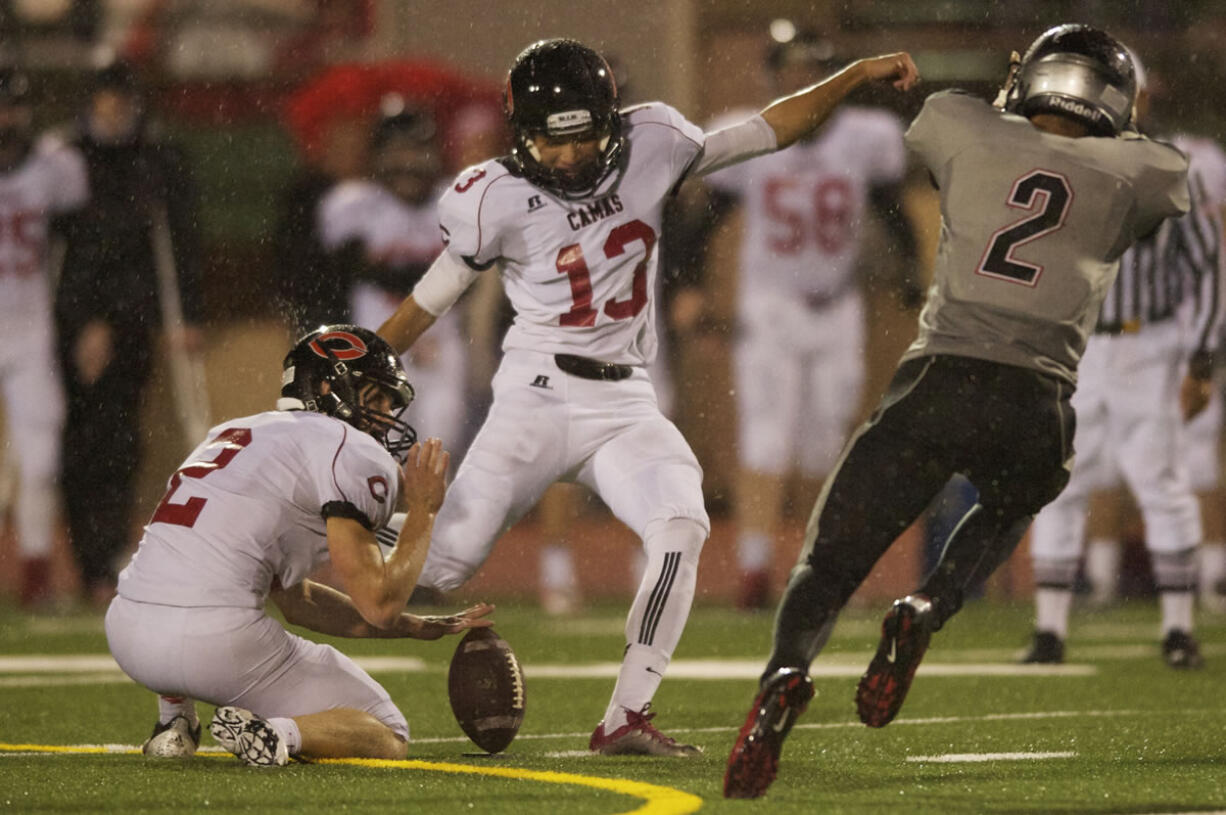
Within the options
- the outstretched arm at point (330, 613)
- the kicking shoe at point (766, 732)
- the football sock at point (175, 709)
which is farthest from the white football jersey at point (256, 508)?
the kicking shoe at point (766, 732)

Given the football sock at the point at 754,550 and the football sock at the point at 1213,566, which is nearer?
the football sock at the point at 754,550

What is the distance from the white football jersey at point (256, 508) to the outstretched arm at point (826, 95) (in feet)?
4.84

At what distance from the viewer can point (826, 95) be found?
582 centimetres

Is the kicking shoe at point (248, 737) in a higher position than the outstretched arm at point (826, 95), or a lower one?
lower

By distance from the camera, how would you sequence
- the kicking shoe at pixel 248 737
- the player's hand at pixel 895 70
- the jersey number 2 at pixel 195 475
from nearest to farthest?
the kicking shoe at pixel 248 737 < the jersey number 2 at pixel 195 475 < the player's hand at pixel 895 70

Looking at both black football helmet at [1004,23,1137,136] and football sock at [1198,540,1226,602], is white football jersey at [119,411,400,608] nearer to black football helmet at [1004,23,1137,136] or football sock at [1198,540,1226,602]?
black football helmet at [1004,23,1137,136]

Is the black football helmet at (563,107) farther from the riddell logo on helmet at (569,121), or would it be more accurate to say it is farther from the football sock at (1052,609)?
the football sock at (1052,609)

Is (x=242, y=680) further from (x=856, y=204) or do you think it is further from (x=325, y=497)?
(x=856, y=204)

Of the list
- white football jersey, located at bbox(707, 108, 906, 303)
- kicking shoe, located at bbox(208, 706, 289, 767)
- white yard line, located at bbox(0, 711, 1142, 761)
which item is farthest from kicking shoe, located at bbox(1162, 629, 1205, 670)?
kicking shoe, located at bbox(208, 706, 289, 767)

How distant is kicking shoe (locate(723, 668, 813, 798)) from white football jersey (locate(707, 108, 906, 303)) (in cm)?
561

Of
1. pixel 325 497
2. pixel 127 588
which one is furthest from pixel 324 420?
pixel 127 588

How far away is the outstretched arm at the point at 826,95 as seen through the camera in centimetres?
568

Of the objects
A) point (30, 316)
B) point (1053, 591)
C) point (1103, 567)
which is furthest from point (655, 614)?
point (30, 316)

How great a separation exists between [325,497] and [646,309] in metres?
1.24
